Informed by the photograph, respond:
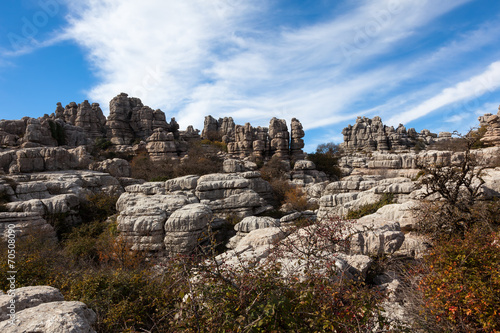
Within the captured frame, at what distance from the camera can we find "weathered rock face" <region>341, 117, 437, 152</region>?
161 feet

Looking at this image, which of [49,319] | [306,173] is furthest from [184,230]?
[306,173]

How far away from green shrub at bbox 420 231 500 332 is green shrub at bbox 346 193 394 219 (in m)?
8.05

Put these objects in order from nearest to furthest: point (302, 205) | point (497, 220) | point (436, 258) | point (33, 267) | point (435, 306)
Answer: point (435, 306), point (436, 258), point (33, 267), point (497, 220), point (302, 205)

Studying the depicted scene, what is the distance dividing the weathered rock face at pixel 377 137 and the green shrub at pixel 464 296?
49141 millimetres

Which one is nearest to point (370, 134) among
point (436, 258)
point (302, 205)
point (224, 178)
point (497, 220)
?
point (302, 205)

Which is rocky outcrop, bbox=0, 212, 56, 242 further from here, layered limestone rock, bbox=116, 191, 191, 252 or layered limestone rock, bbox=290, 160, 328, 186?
layered limestone rock, bbox=290, 160, 328, 186

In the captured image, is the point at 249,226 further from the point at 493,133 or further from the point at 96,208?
the point at 493,133

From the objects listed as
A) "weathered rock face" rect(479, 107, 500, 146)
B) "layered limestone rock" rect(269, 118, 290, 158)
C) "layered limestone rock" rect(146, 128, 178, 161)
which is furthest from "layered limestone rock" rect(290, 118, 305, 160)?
"weathered rock face" rect(479, 107, 500, 146)

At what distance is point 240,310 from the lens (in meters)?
2.82

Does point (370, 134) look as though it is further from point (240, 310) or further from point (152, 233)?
point (240, 310)

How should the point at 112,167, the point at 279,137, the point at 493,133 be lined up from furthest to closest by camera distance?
the point at 279,137, the point at 112,167, the point at 493,133

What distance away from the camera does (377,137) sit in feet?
164

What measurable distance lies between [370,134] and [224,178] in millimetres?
45505

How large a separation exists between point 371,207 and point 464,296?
922 centimetres
